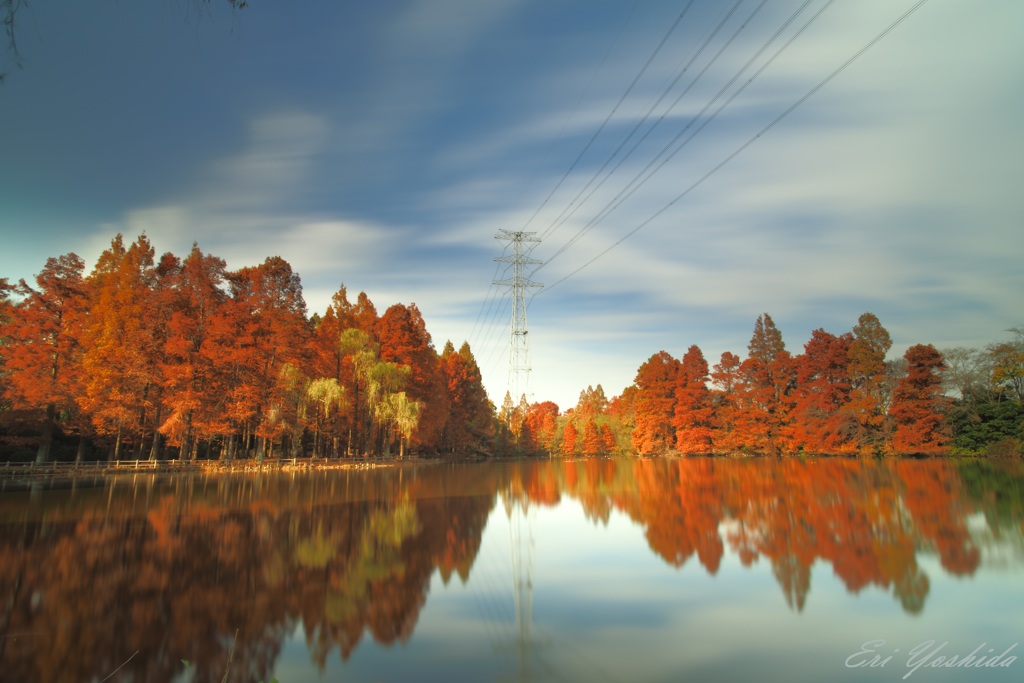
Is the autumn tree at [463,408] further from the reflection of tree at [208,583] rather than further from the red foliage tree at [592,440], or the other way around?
the reflection of tree at [208,583]

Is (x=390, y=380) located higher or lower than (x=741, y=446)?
higher

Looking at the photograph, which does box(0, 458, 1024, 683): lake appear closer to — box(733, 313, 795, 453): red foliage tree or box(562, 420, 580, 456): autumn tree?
box(733, 313, 795, 453): red foliage tree

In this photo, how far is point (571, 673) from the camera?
4.93 metres

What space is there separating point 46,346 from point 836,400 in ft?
185

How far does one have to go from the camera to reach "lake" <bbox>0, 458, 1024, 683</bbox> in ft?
16.9

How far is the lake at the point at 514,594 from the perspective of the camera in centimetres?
514

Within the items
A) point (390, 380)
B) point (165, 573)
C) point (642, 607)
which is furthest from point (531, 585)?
point (390, 380)

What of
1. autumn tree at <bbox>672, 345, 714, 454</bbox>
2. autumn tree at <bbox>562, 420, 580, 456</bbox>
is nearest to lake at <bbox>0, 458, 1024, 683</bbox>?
autumn tree at <bbox>672, 345, 714, 454</bbox>

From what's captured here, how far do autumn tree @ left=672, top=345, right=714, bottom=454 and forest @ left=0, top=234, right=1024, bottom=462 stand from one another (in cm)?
21

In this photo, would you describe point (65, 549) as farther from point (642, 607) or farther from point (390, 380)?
point (390, 380)

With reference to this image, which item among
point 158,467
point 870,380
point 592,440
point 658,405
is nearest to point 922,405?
point 870,380

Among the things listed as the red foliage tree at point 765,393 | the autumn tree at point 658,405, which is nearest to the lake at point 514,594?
the red foliage tree at point 765,393

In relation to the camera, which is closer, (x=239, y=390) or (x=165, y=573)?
(x=165, y=573)

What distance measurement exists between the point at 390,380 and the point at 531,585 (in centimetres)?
3135
